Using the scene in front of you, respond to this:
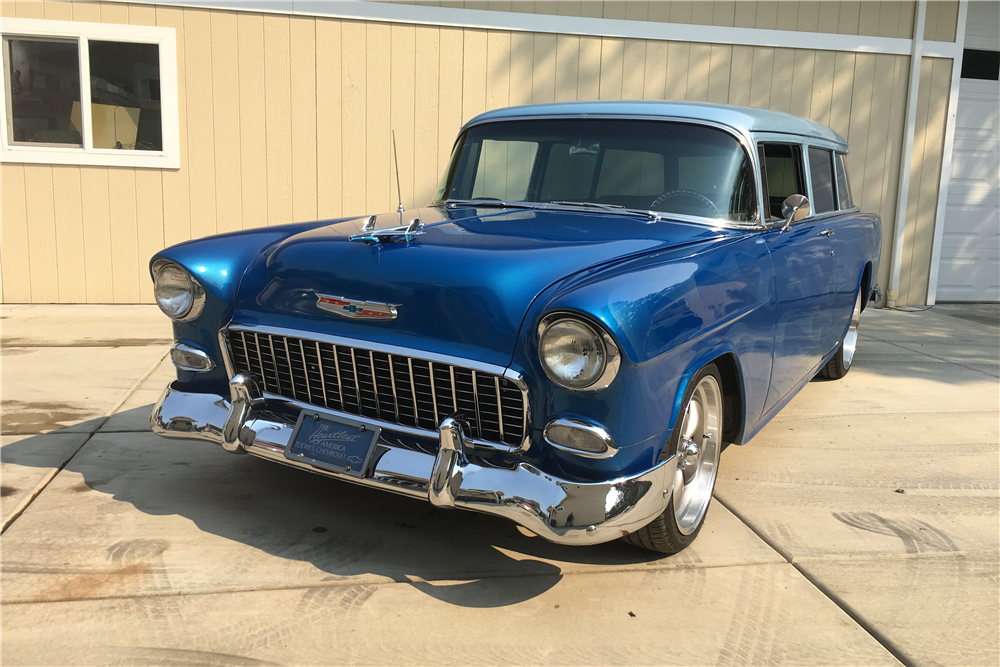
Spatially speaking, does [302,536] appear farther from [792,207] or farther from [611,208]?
[792,207]

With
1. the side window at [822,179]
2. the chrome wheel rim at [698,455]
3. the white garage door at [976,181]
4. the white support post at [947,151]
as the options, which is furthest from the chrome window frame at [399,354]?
the white garage door at [976,181]

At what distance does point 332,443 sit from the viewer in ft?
8.77

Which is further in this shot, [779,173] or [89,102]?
[89,102]

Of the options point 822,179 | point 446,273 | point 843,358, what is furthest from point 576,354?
point 843,358

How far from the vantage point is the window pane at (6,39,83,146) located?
7055mm

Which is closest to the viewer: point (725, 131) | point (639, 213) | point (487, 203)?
point (639, 213)

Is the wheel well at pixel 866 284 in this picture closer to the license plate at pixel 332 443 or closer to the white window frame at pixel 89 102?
the license plate at pixel 332 443

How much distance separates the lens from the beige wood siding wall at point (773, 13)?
7.66 meters

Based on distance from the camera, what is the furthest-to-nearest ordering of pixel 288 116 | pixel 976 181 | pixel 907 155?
pixel 976 181 → pixel 907 155 → pixel 288 116

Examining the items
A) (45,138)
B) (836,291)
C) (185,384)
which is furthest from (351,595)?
(45,138)

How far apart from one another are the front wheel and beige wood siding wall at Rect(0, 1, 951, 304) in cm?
342

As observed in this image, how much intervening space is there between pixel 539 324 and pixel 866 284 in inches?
159

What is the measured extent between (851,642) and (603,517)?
31.7 inches

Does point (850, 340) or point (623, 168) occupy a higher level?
point (623, 168)
